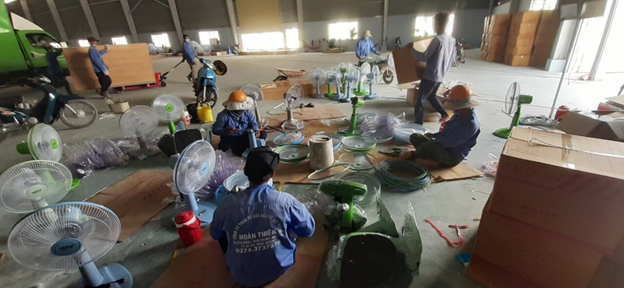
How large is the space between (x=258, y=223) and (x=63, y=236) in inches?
40.5

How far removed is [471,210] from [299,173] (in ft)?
6.07

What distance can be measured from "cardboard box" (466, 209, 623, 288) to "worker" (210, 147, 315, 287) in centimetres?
123

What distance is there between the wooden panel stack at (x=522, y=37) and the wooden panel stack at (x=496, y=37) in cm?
33

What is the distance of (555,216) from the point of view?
1530 millimetres

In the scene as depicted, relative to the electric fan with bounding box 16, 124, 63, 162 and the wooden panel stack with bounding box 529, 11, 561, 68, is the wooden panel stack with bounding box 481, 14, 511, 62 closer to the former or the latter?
the wooden panel stack with bounding box 529, 11, 561, 68

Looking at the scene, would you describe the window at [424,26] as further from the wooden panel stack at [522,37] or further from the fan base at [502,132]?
the fan base at [502,132]

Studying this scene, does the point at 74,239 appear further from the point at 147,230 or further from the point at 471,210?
the point at 471,210

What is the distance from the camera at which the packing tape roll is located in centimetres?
319

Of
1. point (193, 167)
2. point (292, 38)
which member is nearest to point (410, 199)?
point (193, 167)

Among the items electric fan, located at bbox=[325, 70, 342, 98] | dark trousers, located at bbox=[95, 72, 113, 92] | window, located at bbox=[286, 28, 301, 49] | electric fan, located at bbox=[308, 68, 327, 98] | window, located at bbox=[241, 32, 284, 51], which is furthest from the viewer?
window, located at bbox=[241, 32, 284, 51]

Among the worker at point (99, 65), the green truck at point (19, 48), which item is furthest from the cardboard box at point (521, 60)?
the green truck at point (19, 48)

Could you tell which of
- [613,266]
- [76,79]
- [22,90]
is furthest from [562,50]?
[22,90]

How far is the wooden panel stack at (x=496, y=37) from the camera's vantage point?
1041 centimetres

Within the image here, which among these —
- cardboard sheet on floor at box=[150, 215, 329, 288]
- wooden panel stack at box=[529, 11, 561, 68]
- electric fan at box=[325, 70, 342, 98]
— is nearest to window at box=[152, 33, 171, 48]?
electric fan at box=[325, 70, 342, 98]
